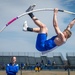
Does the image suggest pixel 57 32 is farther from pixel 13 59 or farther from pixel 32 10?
pixel 13 59

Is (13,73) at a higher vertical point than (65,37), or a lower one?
lower

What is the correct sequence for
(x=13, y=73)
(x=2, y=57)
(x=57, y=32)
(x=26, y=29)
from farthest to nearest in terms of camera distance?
(x=2, y=57) < (x=13, y=73) < (x=26, y=29) < (x=57, y=32)

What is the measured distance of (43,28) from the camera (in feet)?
29.7

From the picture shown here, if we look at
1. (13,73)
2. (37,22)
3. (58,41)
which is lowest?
(13,73)

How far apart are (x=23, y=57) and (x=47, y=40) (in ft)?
111

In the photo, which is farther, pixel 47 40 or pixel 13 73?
pixel 13 73

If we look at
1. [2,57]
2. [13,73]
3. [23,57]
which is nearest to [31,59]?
[23,57]

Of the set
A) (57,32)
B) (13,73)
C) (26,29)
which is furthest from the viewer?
(13,73)

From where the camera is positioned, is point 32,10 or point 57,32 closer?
point 57,32

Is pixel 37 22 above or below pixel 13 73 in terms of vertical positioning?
above

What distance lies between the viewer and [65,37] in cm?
891

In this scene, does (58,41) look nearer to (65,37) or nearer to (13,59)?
(65,37)

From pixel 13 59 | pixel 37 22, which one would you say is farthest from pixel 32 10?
pixel 13 59

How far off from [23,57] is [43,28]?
3398cm
